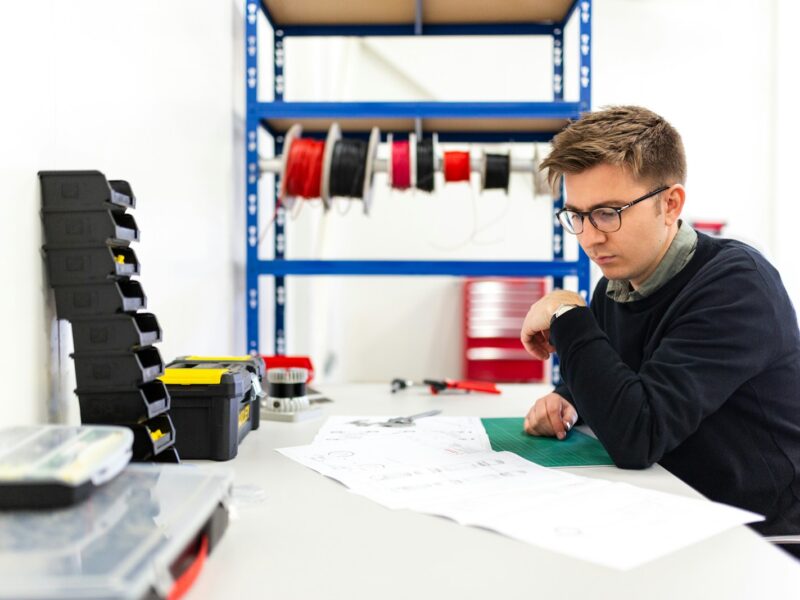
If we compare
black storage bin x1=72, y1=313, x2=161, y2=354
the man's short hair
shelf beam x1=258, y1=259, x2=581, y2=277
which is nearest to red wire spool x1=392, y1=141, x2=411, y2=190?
shelf beam x1=258, y1=259, x2=581, y2=277

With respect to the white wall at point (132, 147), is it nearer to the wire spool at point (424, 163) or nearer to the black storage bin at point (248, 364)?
the black storage bin at point (248, 364)

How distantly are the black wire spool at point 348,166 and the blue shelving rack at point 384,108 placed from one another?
0.34 feet

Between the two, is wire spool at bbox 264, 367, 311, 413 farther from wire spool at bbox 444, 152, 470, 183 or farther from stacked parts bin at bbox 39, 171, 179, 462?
wire spool at bbox 444, 152, 470, 183

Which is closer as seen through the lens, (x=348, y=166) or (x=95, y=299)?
(x=95, y=299)

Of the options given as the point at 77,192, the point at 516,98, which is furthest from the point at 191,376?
the point at 516,98

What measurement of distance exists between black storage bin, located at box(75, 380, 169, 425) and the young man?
536 mm

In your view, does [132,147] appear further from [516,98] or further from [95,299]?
[516,98]

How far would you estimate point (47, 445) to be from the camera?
0.54 meters

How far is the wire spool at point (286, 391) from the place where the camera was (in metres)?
1.19

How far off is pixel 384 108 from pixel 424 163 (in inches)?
7.0

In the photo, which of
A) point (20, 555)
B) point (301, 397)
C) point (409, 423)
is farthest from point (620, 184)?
point (20, 555)

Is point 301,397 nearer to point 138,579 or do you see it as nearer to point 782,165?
point 138,579

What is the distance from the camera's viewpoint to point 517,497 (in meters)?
0.70

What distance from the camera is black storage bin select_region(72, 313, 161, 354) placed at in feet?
2.40
